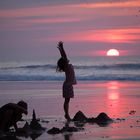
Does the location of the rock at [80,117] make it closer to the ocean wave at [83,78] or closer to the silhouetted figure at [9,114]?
the silhouetted figure at [9,114]

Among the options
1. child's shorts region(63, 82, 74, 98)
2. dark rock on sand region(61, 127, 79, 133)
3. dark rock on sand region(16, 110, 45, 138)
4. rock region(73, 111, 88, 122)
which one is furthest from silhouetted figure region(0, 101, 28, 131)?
child's shorts region(63, 82, 74, 98)

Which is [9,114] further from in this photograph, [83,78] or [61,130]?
[83,78]

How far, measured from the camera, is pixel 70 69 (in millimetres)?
16953

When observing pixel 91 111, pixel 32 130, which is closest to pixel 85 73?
pixel 91 111

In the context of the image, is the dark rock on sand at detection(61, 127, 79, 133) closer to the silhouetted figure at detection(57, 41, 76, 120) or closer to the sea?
the silhouetted figure at detection(57, 41, 76, 120)

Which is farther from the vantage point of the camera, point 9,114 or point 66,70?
point 66,70

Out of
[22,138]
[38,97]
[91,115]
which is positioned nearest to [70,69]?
[91,115]

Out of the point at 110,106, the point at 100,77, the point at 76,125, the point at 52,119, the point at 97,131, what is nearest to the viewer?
the point at 97,131

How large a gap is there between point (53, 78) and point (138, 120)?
1117 inches

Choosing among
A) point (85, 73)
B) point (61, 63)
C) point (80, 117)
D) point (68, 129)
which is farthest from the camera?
point (85, 73)

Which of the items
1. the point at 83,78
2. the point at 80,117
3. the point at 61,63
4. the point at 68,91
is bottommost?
the point at 80,117

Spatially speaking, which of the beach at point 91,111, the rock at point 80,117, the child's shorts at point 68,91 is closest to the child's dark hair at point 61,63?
the child's shorts at point 68,91

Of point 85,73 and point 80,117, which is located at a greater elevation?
point 85,73

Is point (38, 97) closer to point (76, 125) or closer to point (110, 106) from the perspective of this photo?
point (110, 106)
